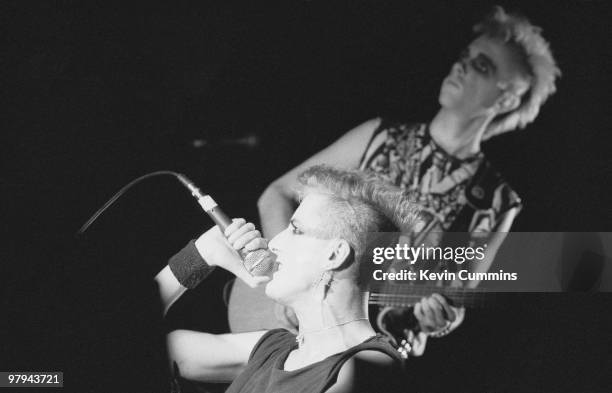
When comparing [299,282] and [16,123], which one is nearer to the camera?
[299,282]

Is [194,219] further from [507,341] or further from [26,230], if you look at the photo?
[507,341]

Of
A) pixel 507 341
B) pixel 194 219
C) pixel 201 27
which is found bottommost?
pixel 507 341

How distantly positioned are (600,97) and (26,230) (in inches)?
95.6

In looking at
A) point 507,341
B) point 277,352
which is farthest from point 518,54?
point 277,352

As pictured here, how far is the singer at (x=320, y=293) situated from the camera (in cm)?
193

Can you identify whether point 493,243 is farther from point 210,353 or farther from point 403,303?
point 210,353

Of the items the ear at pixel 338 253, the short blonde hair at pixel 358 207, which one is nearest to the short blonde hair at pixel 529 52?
the short blonde hair at pixel 358 207

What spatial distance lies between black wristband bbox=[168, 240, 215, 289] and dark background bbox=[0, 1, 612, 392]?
3.5 inches

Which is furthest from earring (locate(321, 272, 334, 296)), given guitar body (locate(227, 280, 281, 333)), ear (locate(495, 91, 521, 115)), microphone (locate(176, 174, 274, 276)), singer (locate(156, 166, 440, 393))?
ear (locate(495, 91, 521, 115))

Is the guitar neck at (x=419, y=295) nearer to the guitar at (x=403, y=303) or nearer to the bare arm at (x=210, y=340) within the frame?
the guitar at (x=403, y=303)

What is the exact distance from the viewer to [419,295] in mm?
2539

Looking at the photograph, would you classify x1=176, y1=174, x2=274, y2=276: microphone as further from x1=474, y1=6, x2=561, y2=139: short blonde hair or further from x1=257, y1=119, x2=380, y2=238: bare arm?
x1=474, y1=6, x2=561, y2=139: short blonde hair

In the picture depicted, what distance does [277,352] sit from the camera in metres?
2.12

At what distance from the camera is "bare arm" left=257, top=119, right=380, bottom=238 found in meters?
2.48
